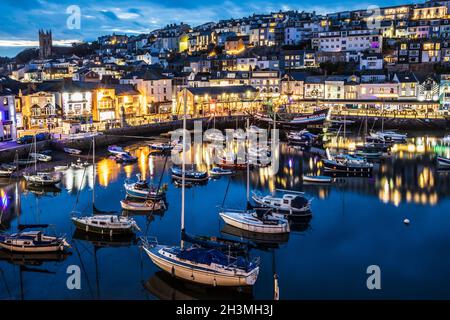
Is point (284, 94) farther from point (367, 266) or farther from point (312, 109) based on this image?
point (367, 266)

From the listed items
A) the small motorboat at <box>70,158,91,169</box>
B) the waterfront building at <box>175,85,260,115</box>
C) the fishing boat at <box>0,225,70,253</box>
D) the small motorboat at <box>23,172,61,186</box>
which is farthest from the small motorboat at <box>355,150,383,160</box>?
the waterfront building at <box>175,85,260,115</box>

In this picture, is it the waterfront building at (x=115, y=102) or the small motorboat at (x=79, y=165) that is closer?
the small motorboat at (x=79, y=165)

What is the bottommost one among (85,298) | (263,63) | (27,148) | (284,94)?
(85,298)

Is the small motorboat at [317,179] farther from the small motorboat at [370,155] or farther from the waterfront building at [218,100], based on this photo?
the waterfront building at [218,100]

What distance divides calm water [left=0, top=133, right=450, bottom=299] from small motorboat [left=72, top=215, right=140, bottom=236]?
42cm

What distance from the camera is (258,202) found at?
61.2 feet

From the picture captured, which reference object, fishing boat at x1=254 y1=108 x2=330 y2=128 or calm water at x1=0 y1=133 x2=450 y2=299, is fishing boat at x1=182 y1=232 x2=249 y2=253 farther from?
fishing boat at x1=254 y1=108 x2=330 y2=128

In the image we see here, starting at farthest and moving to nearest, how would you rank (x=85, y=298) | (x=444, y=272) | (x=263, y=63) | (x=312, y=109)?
(x=263, y=63)
(x=312, y=109)
(x=444, y=272)
(x=85, y=298)

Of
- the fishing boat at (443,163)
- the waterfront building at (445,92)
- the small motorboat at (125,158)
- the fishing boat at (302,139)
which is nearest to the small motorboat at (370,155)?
the fishing boat at (443,163)

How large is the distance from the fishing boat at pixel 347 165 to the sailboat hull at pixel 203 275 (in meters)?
14.2

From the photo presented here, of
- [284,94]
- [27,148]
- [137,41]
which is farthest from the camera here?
[137,41]

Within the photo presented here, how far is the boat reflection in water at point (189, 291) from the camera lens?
466 inches
